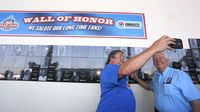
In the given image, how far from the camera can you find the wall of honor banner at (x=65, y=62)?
1.92 meters

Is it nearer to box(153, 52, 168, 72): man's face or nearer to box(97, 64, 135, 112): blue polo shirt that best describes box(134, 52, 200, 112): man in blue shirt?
box(153, 52, 168, 72): man's face


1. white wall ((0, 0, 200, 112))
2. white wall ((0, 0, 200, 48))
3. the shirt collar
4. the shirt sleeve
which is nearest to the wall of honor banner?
white wall ((0, 0, 200, 112))

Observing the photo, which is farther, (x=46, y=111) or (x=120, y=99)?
(x=46, y=111)

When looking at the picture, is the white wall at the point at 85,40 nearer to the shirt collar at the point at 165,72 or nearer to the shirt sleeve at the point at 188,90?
the shirt collar at the point at 165,72

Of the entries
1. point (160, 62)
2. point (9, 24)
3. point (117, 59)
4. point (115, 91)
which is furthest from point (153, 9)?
point (9, 24)

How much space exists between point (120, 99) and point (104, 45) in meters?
0.77

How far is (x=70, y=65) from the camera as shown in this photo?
195 centimetres

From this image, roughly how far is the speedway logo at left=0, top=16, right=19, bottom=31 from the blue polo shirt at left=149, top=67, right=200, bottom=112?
1.49 metres

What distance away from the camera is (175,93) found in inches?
60.1

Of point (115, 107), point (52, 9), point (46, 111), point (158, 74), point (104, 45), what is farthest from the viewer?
point (52, 9)

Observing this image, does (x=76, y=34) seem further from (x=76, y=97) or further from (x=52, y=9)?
(x=76, y=97)

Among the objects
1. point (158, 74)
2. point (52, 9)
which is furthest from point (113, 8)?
point (158, 74)

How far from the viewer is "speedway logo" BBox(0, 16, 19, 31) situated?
2.12m

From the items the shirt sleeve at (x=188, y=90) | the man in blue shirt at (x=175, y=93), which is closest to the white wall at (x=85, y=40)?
the man in blue shirt at (x=175, y=93)
